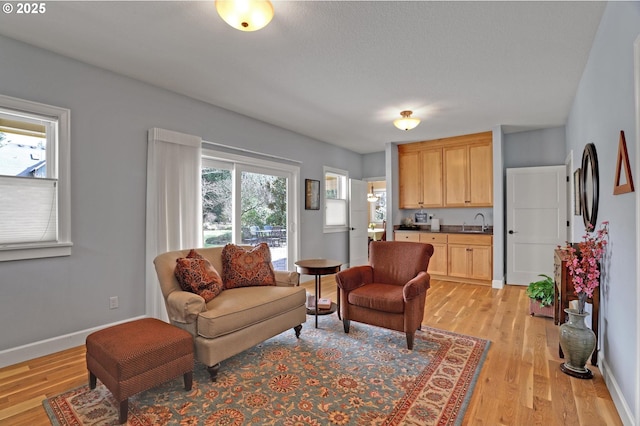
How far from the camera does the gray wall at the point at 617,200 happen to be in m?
1.69

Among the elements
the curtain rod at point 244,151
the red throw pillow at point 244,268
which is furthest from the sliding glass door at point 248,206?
the red throw pillow at point 244,268

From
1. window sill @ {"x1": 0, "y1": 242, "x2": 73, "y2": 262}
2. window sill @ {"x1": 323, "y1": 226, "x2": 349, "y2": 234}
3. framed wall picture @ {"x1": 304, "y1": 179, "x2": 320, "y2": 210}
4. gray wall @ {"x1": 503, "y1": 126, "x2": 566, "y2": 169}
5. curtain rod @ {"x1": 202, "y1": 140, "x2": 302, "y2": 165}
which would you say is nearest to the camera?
window sill @ {"x1": 0, "y1": 242, "x2": 73, "y2": 262}

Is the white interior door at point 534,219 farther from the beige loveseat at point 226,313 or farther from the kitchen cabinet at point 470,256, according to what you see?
the beige loveseat at point 226,313

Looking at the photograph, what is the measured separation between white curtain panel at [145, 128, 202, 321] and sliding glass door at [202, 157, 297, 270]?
1.10 feet

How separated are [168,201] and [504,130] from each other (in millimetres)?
5173

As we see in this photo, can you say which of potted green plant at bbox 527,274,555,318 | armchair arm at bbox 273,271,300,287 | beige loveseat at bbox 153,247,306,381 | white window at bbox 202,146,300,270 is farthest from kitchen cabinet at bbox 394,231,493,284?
beige loveseat at bbox 153,247,306,381

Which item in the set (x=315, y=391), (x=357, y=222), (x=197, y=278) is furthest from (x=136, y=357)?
(x=357, y=222)

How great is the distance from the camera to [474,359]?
2.57 metres

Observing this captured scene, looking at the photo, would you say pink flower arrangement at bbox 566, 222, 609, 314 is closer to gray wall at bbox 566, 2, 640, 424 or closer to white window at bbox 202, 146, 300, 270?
gray wall at bbox 566, 2, 640, 424

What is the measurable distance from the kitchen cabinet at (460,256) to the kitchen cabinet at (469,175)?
2.09ft

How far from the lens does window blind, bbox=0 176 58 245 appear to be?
248 cm

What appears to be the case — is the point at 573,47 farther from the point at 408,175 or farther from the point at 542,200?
the point at 408,175

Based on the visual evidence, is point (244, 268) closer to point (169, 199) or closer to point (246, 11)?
point (169, 199)

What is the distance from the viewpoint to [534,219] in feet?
16.4
